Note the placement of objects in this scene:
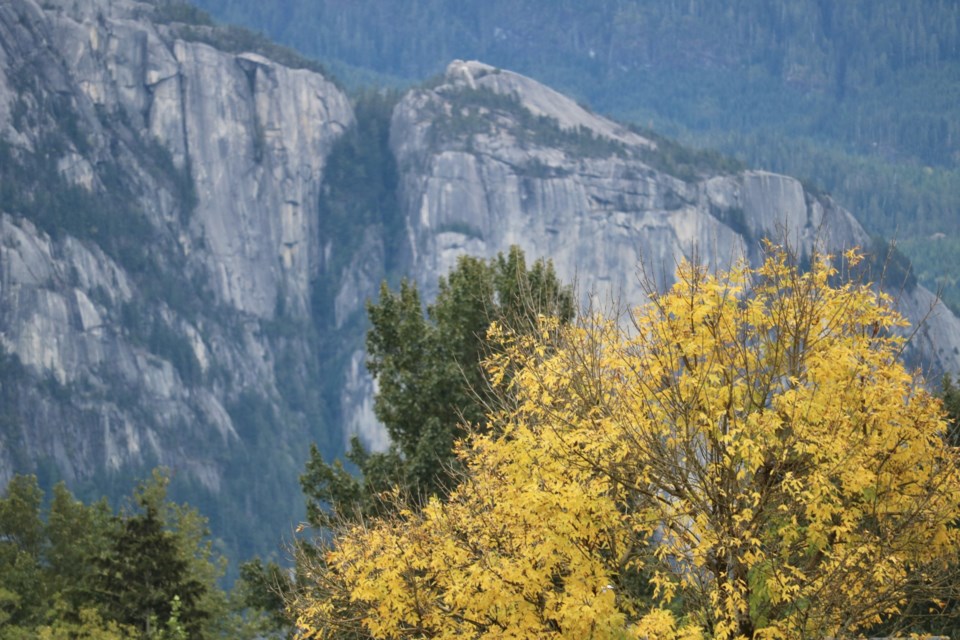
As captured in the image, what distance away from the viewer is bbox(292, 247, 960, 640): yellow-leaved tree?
21.2 m

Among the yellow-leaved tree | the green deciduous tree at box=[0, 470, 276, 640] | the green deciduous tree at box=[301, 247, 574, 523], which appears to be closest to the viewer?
the yellow-leaved tree

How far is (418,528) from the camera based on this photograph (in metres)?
24.5

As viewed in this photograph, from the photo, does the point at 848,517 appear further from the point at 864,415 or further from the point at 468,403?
the point at 468,403

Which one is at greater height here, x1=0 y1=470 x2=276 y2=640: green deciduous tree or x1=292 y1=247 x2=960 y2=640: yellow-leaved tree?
x1=292 y1=247 x2=960 y2=640: yellow-leaved tree

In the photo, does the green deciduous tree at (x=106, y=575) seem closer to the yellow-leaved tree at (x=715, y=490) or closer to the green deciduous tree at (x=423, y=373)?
the green deciduous tree at (x=423, y=373)

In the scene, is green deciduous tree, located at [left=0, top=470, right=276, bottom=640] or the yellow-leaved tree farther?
green deciduous tree, located at [left=0, top=470, right=276, bottom=640]

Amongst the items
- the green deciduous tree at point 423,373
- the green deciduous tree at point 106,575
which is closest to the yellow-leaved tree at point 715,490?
the green deciduous tree at point 106,575

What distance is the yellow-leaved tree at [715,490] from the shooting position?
21219mm

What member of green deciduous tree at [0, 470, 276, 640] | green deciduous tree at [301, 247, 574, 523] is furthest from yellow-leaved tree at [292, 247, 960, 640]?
green deciduous tree at [301, 247, 574, 523]

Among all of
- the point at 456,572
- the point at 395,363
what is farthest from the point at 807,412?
the point at 395,363

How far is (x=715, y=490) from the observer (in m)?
21.5

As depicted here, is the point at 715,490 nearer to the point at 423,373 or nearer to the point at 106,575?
the point at 423,373

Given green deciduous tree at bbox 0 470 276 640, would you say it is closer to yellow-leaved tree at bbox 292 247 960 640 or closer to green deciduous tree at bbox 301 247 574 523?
green deciduous tree at bbox 301 247 574 523

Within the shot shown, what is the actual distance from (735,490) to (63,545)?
52.2 m
